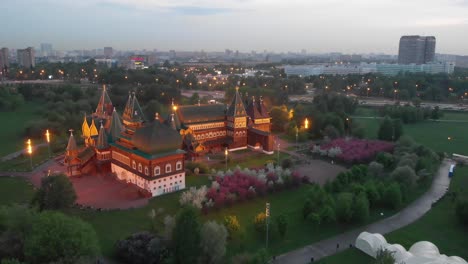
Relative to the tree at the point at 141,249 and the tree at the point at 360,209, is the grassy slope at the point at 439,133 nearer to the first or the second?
the tree at the point at 360,209

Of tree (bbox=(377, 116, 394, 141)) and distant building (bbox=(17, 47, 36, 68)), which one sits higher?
distant building (bbox=(17, 47, 36, 68))

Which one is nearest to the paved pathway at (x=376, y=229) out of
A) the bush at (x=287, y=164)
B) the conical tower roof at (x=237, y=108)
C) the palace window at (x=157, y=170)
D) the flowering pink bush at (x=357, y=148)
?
the flowering pink bush at (x=357, y=148)

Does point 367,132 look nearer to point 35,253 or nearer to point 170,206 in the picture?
point 170,206

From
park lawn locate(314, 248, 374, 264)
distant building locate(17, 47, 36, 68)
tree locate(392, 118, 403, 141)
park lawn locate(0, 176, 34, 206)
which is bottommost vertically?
park lawn locate(314, 248, 374, 264)

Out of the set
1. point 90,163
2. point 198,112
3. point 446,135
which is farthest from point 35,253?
point 446,135

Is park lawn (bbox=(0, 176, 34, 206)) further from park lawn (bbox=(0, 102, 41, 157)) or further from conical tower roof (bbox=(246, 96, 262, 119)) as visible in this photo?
conical tower roof (bbox=(246, 96, 262, 119))

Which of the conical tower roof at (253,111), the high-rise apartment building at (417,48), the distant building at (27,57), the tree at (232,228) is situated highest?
the high-rise apartment building at (417,48)

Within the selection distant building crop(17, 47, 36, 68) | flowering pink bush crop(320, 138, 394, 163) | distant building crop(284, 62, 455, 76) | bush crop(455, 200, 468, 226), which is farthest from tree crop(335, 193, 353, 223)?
distant building crop(17, 47, 36, 68)

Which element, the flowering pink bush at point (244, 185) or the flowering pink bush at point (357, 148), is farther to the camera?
the flowering pink bush at point (357, 148)
